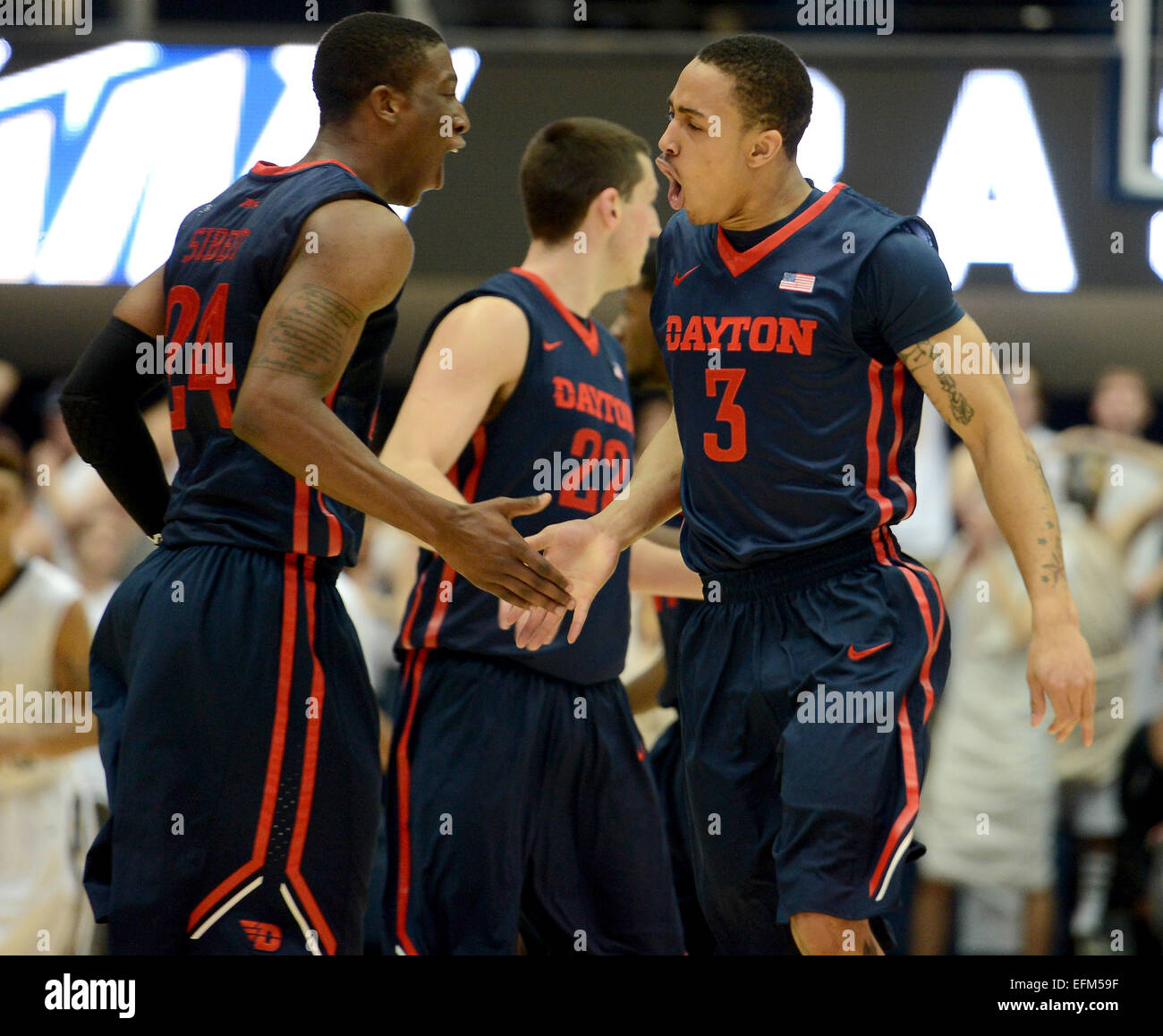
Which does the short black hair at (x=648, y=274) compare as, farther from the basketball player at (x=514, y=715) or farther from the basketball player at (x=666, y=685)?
the basketball player at (x=514, y=715)

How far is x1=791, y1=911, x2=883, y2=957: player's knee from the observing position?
2.96m

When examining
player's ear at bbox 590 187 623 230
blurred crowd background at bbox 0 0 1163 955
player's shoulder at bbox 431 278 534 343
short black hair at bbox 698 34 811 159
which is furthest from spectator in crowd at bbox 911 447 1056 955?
short black hair at bbox 698 34 811 159

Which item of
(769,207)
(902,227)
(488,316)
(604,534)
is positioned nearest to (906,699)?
(604,534)

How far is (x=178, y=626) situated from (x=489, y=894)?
3.85ft

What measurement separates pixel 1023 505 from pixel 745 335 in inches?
26.2

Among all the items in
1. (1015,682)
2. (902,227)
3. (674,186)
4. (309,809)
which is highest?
(674,186)

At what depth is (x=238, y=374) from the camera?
3092mm

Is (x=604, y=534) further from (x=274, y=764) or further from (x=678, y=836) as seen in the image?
(x=678, y=836)

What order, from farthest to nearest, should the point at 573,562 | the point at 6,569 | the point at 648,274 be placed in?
the point at 6,569 < the point at 648,274 < the point at 573,562

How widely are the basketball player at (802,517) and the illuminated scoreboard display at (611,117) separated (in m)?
4.13

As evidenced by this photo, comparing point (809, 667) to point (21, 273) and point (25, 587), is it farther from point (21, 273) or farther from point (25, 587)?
point (21, 273)

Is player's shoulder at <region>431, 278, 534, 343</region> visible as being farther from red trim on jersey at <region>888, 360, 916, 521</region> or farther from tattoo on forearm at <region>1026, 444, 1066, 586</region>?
tattoo on forearm at <region>1026, 444, 1066, 586</region>

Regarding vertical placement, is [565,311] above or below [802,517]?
above

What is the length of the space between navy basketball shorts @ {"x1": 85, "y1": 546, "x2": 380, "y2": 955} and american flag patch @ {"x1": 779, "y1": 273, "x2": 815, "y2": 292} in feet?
3.76
